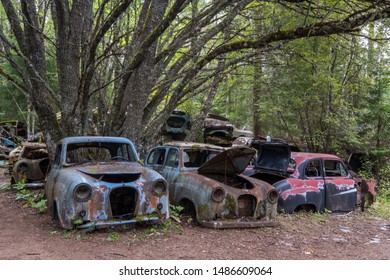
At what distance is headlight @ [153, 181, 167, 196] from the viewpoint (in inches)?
215

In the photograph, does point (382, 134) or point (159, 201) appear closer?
point (159, 201)

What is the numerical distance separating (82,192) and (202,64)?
4458 mm

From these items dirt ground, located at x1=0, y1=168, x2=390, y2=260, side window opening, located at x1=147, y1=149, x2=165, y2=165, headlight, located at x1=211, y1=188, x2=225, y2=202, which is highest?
side window opening, located at x1=147, y1=149, x2=165, y2=165

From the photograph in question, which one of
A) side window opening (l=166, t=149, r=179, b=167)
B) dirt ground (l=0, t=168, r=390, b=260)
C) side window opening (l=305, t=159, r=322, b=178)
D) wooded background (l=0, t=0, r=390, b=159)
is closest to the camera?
dirt ground (l=0, t=168, r=390, b=260)

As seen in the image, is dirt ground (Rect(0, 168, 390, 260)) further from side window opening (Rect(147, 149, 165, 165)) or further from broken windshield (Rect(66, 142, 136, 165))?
side window opening (Rect(147, 149, 165, 165))

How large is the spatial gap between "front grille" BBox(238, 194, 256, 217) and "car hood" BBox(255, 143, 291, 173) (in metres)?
1.75

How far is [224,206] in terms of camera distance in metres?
5.90

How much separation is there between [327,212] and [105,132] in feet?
19.3

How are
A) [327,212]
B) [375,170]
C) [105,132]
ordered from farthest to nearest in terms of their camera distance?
[375,170] < [105,132] < [327,212]

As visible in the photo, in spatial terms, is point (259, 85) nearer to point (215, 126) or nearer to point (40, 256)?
point (215, 126)

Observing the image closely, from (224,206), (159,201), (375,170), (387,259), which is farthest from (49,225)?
(375,170)

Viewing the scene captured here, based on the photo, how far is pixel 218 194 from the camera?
582cm

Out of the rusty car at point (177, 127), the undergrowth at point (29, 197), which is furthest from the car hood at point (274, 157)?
the rusty car at point (177, 127)

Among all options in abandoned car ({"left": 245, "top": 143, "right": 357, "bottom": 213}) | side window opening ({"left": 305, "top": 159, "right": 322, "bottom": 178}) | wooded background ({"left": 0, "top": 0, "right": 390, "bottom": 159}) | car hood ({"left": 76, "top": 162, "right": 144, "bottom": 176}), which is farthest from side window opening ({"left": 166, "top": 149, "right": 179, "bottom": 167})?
side window opening ({"left": 305, "top": 159, "right": 322, "bottom": 178})
